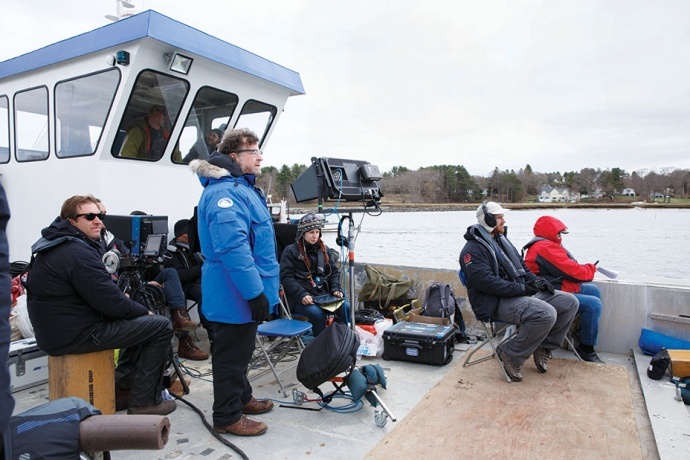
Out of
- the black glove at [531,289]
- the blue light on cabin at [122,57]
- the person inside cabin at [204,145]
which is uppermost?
the blue light on cabin at [122,57]

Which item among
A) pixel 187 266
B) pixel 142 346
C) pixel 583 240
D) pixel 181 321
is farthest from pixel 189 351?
pixel 583 240

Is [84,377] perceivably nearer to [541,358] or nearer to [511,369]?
[511,369]

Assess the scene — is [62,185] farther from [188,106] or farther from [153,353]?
[153,353]

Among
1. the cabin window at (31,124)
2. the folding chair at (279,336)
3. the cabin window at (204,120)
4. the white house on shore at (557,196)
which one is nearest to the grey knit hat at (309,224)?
the folding chair at (279,336)

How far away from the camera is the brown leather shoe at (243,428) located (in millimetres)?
2709

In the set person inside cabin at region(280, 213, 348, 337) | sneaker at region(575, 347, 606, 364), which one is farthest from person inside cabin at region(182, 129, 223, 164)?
sneaker at region(575, 347, 606, 364)

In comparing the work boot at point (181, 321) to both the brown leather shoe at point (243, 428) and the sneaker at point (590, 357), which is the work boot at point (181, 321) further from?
the sneaker at point (590, 357)

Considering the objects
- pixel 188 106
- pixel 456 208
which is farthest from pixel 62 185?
pixel 456 208

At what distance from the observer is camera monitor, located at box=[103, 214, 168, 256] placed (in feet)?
12.5

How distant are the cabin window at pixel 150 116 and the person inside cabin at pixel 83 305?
6.49ft

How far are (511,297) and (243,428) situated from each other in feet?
7.11

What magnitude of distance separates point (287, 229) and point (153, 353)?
7.82 feet

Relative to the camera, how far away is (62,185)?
4.82 m

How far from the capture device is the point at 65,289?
8.52 ft
